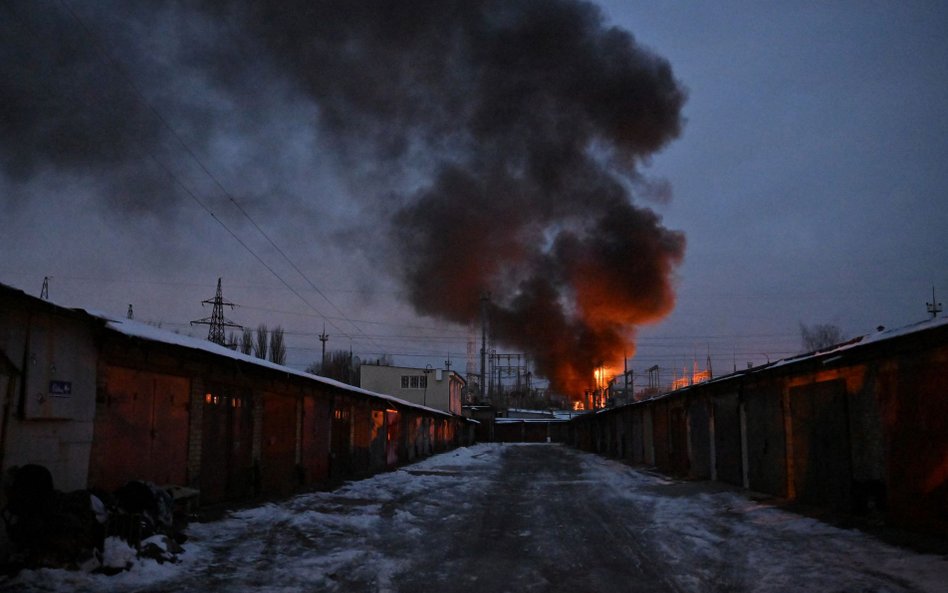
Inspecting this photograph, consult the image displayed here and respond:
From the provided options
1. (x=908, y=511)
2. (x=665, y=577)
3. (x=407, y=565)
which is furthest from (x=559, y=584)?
(x=908, y=511)

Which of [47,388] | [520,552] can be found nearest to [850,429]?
[520,552]

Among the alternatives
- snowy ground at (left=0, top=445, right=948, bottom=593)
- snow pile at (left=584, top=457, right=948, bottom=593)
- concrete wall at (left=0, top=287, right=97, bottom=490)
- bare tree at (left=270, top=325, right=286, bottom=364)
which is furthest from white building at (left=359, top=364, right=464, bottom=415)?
concrete wall at (left=0, top=287, right=97, bottom=490)

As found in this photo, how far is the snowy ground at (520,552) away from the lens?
7559 mm

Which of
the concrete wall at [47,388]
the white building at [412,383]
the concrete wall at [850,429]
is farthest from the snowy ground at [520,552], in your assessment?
the white building at [412,383]

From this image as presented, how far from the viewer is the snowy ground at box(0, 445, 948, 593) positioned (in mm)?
7559

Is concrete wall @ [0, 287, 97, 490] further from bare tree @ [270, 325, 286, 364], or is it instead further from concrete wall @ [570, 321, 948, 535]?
bare tree @ [270, 325, 286, 364]

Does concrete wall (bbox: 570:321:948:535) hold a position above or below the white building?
below

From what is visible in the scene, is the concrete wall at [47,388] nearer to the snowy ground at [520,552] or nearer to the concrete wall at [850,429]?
the snowy ground at [520,552]

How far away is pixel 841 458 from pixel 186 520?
11538 millimetres

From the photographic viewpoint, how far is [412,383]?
70.2 m

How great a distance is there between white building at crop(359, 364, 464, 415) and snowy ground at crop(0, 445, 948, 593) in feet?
176

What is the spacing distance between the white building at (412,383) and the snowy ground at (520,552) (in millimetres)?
53543

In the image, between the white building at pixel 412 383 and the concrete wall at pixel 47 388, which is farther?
the white building at pixel 412 383

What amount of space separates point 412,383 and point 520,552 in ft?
201
